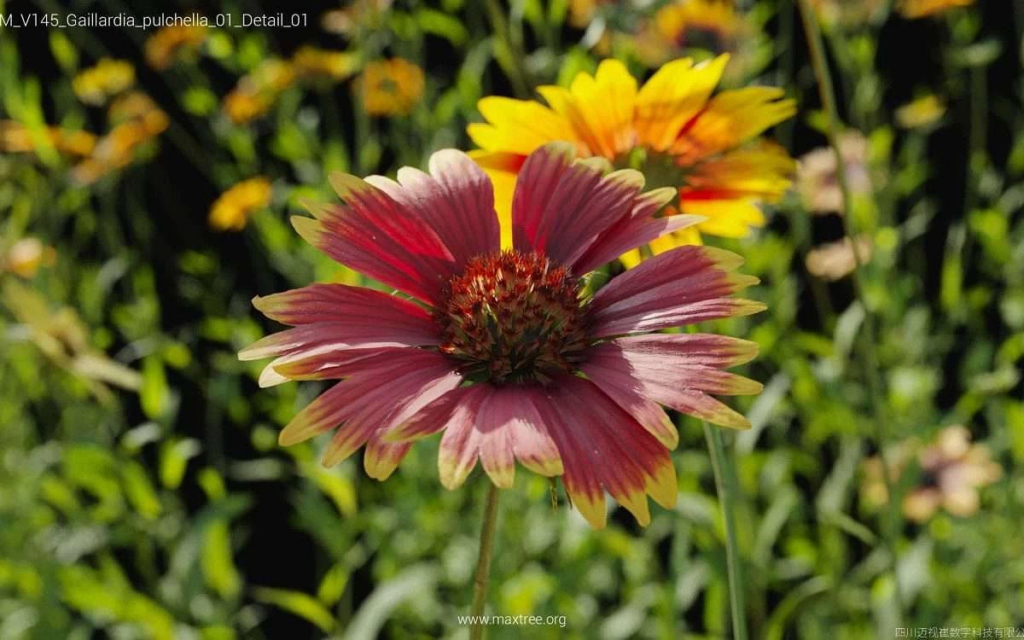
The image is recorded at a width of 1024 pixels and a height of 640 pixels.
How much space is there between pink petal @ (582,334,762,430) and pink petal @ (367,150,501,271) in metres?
0.10

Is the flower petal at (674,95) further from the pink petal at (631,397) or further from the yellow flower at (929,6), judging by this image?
the yellow flower at (929,6)

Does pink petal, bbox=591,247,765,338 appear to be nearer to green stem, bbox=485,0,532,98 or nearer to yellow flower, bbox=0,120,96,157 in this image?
green stem, bbox=485,0,532,98

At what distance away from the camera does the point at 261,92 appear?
1.86m

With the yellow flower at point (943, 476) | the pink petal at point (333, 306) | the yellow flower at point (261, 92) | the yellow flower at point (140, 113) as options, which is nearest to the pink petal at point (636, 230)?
the pink petal at point (333, 306)

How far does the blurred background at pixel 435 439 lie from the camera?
130cm

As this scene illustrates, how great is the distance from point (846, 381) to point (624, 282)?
1.24 meters

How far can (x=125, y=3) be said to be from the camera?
2354 millimetres

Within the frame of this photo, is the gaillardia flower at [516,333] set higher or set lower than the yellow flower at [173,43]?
lower

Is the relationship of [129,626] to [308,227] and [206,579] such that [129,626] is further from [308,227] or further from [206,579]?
[308,227]

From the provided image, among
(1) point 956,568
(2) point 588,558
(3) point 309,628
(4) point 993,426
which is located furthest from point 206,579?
(4) point 993,426

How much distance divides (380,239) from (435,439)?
797 millimetres

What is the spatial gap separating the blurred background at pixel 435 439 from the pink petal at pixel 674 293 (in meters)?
0.33

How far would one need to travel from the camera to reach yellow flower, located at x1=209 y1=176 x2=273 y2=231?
1.68 meters

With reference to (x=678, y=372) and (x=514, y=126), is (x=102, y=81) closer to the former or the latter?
(x=514, y=126)
